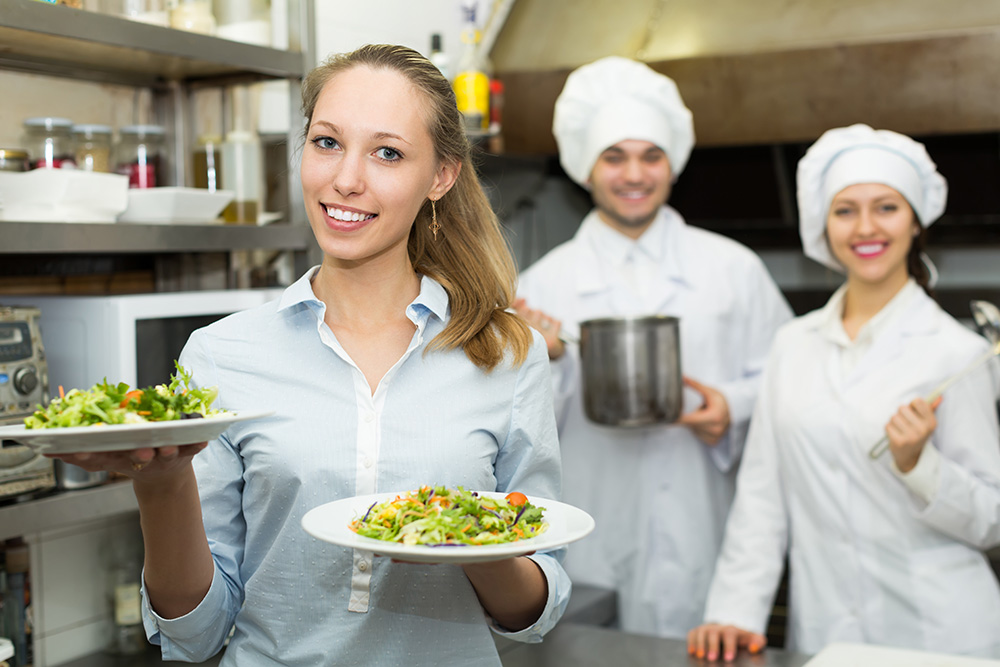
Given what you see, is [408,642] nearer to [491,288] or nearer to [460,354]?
[460,354]

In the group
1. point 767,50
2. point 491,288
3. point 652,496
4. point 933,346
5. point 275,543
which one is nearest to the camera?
point 275,543

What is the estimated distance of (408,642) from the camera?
1.16 metres

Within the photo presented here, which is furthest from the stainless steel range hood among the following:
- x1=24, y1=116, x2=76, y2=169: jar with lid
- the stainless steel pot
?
x1=24, y1=116, x2=76, y2=169: jar with lid

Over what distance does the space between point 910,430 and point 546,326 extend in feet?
2.67

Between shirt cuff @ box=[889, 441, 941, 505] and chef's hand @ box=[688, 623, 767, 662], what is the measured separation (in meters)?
0.40

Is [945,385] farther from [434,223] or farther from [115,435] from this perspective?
[115,435]

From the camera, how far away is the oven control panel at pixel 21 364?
1572mm

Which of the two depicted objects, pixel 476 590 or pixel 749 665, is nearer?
pixel 476 590

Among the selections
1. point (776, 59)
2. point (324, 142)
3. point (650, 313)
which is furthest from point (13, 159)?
point (776, 59)

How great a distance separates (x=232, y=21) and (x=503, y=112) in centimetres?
116

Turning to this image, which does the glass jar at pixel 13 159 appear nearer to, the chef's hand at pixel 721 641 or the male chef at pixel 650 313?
the male chef at pixel 650 313

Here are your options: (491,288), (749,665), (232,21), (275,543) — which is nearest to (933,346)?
(749,665)

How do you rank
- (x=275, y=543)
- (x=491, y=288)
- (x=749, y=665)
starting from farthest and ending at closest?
(x=749, y=665) < (x=491, y=288) < (x=275, y=543)

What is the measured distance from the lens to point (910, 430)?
1812 millimetres
